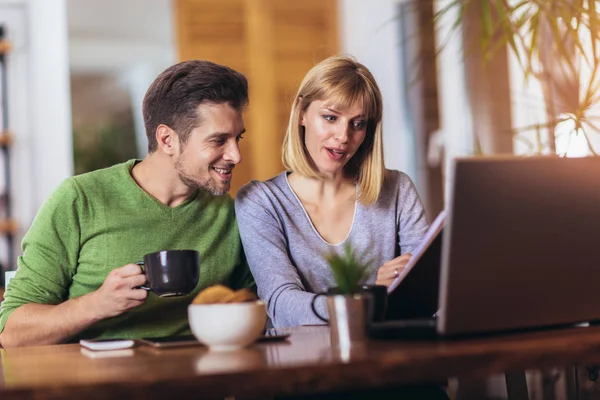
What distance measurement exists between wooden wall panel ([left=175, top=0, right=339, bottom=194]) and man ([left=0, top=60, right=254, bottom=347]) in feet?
9.17

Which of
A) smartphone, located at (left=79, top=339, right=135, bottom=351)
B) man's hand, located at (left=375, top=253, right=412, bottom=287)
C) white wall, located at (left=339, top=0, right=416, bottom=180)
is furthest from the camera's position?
white wall, located at (left=339, top=0, right=416, bottom=180)

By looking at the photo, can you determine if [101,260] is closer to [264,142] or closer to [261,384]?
[261,384]

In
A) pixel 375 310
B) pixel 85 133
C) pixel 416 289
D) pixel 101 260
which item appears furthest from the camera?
pixel 85 133

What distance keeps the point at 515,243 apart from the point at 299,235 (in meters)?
0.88

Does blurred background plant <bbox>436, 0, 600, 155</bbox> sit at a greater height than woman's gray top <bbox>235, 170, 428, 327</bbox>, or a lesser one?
greater

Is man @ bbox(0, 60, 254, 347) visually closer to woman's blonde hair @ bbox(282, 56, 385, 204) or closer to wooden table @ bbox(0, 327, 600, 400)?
woman's blonde hair @ bbox(282, 56, 385, 204)

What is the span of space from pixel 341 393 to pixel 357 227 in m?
0.59

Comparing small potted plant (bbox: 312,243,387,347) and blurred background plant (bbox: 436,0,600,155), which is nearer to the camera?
small potted plant (bbox: 312,243,387,347)

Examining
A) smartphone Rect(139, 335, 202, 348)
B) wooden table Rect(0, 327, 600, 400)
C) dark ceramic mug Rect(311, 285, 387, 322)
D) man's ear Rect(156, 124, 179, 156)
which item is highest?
man's ear Rect(156, 124, 179, 156)

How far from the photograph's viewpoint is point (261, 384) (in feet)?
2.89

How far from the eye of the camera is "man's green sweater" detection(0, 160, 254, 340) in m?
1.77

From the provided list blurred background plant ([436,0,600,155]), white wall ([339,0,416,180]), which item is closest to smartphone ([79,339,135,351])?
blurred background plant ([436,0,600,155])

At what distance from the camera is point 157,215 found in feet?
6.16

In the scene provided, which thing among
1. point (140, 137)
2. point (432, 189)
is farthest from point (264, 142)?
point (432, 189)
